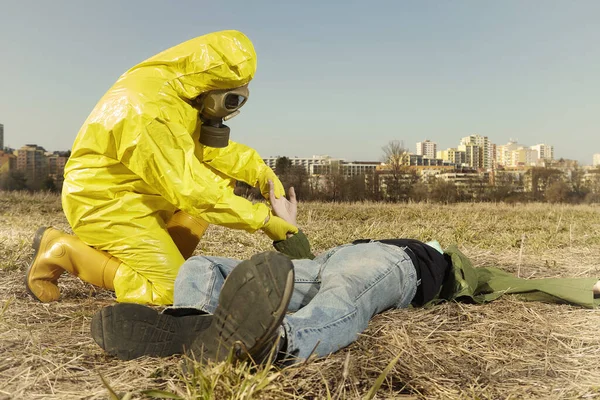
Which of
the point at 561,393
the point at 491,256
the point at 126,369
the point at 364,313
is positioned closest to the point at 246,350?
the point at 126,369

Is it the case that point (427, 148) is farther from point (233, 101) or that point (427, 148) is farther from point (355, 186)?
point (233, 101)

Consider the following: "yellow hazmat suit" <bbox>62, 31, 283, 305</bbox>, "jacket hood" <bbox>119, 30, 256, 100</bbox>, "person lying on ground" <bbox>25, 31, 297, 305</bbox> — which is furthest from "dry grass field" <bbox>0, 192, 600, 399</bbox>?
"jacket hood" <bbox>119, 30, 256, 100</bbox>

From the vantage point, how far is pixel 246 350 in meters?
1.31

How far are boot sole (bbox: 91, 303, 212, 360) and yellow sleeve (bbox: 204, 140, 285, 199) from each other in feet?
5.36

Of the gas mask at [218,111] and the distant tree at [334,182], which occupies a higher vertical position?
the gas mask at [218,111]

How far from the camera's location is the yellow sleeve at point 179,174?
2.40 metres

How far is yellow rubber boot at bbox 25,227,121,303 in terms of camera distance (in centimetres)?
267

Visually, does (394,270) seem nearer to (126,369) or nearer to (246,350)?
(246,350)

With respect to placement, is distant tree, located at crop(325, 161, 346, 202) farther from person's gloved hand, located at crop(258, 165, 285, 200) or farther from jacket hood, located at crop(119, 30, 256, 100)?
jacket hood, located at crop(119, 30, 256, 100)

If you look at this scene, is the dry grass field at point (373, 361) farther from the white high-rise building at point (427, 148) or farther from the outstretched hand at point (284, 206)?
the white high-rise building at point (427, 148)

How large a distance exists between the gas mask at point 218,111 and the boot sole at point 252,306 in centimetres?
161

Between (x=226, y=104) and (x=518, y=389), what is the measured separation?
202cm

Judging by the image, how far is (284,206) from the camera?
2.88m

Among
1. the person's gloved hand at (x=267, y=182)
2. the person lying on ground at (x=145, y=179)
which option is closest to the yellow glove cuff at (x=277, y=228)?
the person lying on ground at (x=145, y=179)
